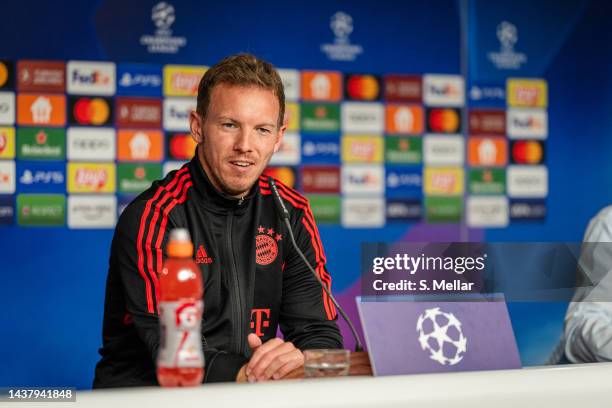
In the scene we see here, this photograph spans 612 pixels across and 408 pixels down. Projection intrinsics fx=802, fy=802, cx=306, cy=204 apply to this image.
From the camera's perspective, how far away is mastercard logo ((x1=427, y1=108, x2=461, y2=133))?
3.56 metres

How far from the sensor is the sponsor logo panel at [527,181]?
143 inches

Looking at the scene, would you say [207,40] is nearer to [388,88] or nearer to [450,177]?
[388,88]

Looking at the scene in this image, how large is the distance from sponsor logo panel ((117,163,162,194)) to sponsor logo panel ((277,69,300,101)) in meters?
0.65

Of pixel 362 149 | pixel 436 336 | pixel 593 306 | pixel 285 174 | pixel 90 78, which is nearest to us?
pixel 436 336

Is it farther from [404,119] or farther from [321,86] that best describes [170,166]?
[404,119]

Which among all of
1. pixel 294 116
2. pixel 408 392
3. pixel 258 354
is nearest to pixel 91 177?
pixel 294 116

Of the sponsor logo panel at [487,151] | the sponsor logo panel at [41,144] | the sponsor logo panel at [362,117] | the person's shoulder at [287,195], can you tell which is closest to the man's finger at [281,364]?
the person's shoulder at [287,195]

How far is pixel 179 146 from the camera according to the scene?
3279mm

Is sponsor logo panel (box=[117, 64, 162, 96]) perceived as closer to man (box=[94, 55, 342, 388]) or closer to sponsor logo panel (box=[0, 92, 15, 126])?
sponsor logo panel (box=[0, 92, 15, 126])

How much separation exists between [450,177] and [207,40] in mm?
1218

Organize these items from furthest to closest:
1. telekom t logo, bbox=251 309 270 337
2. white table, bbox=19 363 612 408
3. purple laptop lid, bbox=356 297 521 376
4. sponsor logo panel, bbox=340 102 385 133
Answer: sponsor logo panel, bbox=340 102 385 133 < telekom t logo, bbox=251 309 270 337 < purple laptop lid, bbox=356 297 521 376 < white table, bbox=19 363 612 408

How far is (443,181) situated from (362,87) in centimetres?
55

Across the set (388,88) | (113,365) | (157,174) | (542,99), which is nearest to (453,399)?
(113,365)

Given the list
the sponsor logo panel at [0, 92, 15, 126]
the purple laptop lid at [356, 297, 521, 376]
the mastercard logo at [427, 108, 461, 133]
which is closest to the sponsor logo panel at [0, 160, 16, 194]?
the sponsor logo panel at [0, 92, 15, 126]
